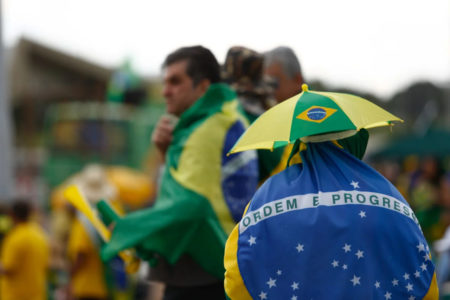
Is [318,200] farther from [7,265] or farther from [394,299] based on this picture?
[7,265]

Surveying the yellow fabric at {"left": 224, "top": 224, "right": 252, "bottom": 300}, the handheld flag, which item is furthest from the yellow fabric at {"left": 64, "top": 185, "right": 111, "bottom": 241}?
the yellow fabric at {"left": 224, "top": 224, "right": 252, "bottom": 300}

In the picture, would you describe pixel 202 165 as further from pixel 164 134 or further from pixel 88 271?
pixel 88 271

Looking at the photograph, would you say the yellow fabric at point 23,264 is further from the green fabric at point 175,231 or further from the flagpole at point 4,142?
the green fabric at point 175,231

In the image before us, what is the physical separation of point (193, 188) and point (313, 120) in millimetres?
1217

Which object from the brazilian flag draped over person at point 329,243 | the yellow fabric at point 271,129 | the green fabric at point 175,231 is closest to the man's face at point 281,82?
the green fabric at point 175,231

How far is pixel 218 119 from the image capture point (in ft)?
Answer: 11.9

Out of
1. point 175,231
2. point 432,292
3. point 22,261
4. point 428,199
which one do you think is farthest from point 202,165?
point 428,199

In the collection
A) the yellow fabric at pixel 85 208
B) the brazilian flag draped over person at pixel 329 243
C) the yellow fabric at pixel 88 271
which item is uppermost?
the brazilian flag draped over person at pixel 329 243

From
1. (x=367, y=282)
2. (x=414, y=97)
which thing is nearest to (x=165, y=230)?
(x=367, y=282)

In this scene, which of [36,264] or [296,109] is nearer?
[296,109]

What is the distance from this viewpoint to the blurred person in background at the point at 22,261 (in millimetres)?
7102

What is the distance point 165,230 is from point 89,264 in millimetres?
4060

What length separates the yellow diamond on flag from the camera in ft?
7.50

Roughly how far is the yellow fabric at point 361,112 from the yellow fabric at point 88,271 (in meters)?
5.14
